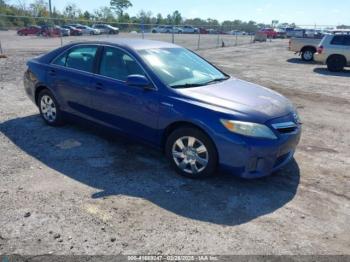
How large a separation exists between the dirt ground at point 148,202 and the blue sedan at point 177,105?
1.15ft

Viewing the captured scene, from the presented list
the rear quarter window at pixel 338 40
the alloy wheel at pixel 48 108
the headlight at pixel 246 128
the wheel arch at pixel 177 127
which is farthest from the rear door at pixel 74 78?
the rear quarter window at pixel 338 40

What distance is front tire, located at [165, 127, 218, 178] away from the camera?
411 centimetres

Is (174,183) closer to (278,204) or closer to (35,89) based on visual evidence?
(278,204)

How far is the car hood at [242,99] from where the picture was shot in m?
4.04

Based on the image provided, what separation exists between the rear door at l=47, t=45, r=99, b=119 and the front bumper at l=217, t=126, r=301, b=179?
7.61 ft

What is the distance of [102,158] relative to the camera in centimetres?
495

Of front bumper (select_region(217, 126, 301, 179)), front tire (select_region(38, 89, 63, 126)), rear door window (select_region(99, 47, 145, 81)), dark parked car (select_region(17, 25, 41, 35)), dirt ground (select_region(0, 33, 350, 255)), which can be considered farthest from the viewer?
dark parked car (select_region(17, 25, 41, 35))

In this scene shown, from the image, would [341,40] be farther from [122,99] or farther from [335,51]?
[122,99]

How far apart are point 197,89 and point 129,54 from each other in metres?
1.12

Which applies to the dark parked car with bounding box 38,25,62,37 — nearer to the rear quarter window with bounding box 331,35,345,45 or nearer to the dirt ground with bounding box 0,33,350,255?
the rear quarter window with bounding box 331,35,345,45

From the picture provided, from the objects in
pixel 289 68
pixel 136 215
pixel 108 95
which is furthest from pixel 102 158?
pixel 289 68

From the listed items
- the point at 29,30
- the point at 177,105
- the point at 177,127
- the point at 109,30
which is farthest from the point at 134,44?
the point at 109,30

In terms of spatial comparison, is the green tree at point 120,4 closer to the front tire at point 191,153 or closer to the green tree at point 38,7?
the green tree at point 38,7

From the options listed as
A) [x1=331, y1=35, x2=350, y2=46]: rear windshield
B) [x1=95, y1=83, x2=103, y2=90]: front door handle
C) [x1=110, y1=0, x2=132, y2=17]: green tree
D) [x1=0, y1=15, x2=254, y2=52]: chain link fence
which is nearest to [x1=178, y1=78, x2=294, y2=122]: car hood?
[x1=95, y1=83, x2=103, y2=90]: front door handle
